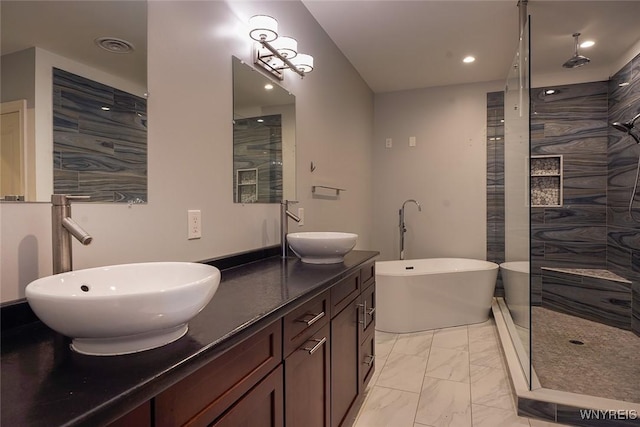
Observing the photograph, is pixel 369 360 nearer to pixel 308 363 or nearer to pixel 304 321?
pixel 308 363

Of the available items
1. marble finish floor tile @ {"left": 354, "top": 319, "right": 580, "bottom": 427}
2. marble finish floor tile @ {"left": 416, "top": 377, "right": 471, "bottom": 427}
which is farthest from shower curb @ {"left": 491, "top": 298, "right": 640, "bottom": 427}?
marble finish floor tile @ {"left": 416, "top": 377, "right": 471, "bottom": 427}

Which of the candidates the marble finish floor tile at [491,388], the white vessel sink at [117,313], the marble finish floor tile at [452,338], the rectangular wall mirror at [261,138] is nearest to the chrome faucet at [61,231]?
the white vessel sink at [117,313]

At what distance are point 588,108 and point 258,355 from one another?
14.5 feet

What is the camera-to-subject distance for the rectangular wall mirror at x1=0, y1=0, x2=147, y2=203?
864 millimetres

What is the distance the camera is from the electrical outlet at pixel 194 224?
4.75ft

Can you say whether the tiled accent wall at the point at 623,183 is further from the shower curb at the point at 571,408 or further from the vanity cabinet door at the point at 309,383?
the vanity cabinet door at the point at 309,383

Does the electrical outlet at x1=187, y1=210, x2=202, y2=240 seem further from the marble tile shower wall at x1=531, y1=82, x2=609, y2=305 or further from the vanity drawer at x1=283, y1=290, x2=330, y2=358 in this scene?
the marble tile shower wall at x1=531, y1=82, x2=609, y2=305

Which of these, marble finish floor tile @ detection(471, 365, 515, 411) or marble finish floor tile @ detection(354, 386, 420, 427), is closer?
marble finish floor tile @ detection(354, 386, 420, 427)

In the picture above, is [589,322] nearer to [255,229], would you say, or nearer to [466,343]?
[466,343]

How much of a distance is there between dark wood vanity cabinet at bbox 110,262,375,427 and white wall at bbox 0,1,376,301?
22.3 inches

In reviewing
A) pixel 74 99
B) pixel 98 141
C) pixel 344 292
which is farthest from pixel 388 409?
pixel 74 99

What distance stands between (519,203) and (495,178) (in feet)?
5.32

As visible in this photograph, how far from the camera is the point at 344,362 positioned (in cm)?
165

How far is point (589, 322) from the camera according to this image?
337 cm
